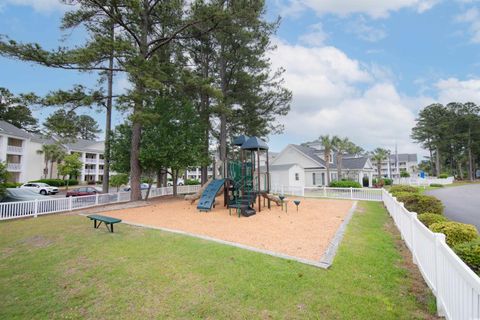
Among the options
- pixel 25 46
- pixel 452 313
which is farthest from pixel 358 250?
pixel 25 46

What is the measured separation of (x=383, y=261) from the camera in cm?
501

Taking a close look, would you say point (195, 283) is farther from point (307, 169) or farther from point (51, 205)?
point (307, 169)

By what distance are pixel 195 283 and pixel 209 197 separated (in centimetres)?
852

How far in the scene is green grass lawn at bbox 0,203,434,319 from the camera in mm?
3279

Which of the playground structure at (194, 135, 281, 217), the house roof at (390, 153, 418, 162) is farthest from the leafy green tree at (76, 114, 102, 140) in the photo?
the house roof at (390, 153, 418, 162)

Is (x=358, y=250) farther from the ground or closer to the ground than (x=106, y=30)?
closer to the ground

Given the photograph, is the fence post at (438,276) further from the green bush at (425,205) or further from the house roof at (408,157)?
the house roof at (408,157)

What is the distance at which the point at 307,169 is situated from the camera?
97.8ft

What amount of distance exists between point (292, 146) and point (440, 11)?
2086 cm

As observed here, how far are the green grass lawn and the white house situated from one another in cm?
1933

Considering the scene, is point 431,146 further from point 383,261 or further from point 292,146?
point 383,261

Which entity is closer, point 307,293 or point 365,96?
point 307,293

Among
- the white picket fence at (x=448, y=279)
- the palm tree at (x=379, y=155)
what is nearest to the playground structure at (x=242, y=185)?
the white picket fence at (x=448, y=279)

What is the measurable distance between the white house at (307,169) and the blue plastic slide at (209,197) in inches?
535
